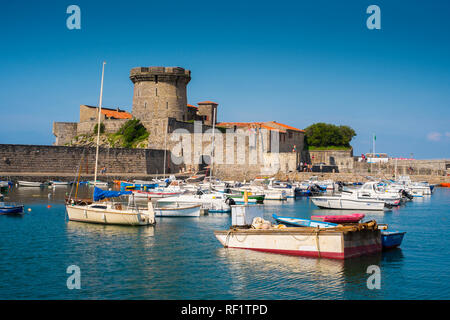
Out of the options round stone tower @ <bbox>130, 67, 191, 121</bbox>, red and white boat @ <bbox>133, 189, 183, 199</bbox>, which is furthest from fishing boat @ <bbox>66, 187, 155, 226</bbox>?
round stone tower @ <bbox>130, 67, 191, 121</bbox>

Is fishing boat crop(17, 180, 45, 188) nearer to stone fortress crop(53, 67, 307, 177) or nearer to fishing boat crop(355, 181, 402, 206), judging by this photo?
stone fortress crop(53, 67, 307, 177)

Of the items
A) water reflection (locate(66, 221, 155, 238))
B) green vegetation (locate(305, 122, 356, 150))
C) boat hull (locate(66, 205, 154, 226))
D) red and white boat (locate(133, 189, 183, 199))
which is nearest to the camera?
water reflection (locate(66, 221, 155, 238))

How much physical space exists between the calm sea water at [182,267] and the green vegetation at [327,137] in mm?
38854

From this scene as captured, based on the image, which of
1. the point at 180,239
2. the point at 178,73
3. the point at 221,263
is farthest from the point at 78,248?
the point at 178,73

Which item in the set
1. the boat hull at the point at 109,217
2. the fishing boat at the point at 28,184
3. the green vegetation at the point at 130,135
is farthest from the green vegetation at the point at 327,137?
the boat hull at the point at 109,217

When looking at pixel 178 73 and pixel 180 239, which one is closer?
pixel 180 239

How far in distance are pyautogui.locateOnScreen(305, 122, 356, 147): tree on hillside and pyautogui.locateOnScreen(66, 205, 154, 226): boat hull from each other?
41.3 m

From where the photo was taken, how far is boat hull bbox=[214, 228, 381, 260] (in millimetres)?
11789

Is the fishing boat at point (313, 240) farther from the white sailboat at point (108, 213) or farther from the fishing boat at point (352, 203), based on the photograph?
the fishing boat at point (352, 203)

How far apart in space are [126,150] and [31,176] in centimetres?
788

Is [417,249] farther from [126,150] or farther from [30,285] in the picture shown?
[126,150]

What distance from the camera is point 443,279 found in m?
10.8

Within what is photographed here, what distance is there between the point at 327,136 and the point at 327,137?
4.4 inches

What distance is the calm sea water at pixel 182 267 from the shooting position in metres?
9.61
